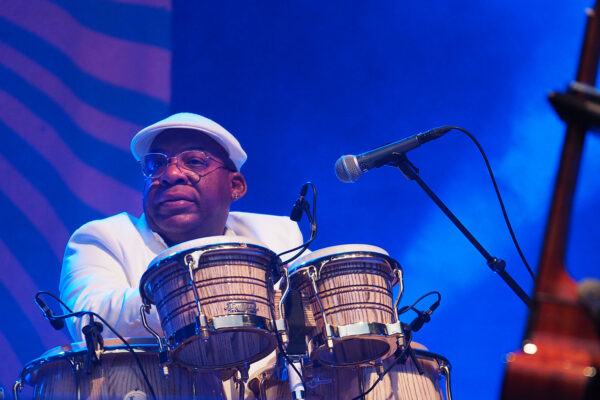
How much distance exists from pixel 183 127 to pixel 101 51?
138 cm

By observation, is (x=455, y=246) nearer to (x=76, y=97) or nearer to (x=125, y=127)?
(x=125, y=127)

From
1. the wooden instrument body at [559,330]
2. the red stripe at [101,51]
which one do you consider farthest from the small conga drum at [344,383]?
the red stripe at [101,51]

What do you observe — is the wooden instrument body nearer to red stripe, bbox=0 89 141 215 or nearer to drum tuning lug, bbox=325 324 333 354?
drum tuning lug, bbox=325 324 333 354

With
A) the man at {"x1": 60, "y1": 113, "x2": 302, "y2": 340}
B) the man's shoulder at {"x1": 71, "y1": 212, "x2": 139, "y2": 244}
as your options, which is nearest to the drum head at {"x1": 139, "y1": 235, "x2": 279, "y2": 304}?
the man at {"x1": 60, "y1": 113, "x2": 302, "y2": 340}

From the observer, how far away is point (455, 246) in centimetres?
462

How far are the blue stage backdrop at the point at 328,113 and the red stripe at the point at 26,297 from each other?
17 millimetres

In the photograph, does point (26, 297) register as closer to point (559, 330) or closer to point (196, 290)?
point (196, 290)

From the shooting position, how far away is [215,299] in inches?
93.7

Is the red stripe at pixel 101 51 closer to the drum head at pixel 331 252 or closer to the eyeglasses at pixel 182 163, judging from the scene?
the eyeglasses at pixel 182 163

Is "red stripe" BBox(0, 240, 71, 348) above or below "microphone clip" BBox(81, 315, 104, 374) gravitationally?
above

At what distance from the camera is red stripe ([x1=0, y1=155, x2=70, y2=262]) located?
419cm

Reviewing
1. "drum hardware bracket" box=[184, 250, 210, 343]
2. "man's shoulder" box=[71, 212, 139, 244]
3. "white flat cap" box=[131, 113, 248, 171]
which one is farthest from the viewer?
"white flat cap" box=[131, 113, 248, 171]

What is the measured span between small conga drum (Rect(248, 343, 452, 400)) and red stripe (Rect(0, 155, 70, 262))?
6.49 ft

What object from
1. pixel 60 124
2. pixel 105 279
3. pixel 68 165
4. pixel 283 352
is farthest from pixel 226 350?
pixel 60 124
